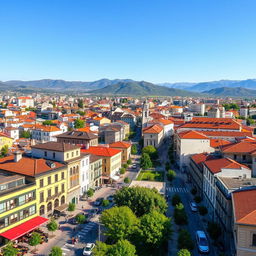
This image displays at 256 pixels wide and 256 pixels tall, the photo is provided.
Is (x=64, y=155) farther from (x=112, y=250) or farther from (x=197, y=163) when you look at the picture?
(x=197, y=163)

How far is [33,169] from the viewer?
43531 millimetres

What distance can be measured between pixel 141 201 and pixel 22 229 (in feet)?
56.2

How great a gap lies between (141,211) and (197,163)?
76.1ft

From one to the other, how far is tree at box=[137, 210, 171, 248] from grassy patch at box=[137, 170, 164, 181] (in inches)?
1276

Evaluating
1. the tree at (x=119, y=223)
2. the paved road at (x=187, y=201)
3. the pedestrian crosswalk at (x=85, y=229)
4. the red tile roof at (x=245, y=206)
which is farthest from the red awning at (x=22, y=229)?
the red tile roof at (x=245, y=206)

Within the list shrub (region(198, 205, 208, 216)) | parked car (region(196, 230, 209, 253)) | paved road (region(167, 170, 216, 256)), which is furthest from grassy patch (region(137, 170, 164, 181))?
parked car (region(196, 230, 209, 253))

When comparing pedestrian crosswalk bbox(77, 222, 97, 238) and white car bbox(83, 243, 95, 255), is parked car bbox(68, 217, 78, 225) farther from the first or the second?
white car bbox(83, 243, 95, 255)

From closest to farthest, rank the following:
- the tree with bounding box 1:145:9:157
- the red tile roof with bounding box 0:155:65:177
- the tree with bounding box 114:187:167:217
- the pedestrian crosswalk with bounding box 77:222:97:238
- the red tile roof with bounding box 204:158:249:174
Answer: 1. the pedestrian crosswalk with bounding box 77:222:97:238
2. the tree with bounding box 114:187:167:217
3. the red tile roof with bounding box 0:155:65:177
4. the red tile roof with bounding box 204:158:249:174
5. the tree with bounding box 1:145:9:157

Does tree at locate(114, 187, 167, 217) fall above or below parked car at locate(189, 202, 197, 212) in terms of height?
above

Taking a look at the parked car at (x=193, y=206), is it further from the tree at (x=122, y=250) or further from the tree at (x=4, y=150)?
the tree at (x=4, y=150)

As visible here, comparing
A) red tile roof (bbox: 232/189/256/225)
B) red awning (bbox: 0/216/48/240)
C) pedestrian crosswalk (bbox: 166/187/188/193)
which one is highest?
red tile roof (bbox: 232/189/256/225)

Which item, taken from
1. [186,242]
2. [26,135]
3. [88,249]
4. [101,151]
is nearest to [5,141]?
Result: [26,135]

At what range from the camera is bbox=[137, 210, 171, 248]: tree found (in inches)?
1286

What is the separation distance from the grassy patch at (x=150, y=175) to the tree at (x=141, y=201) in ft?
81.2
